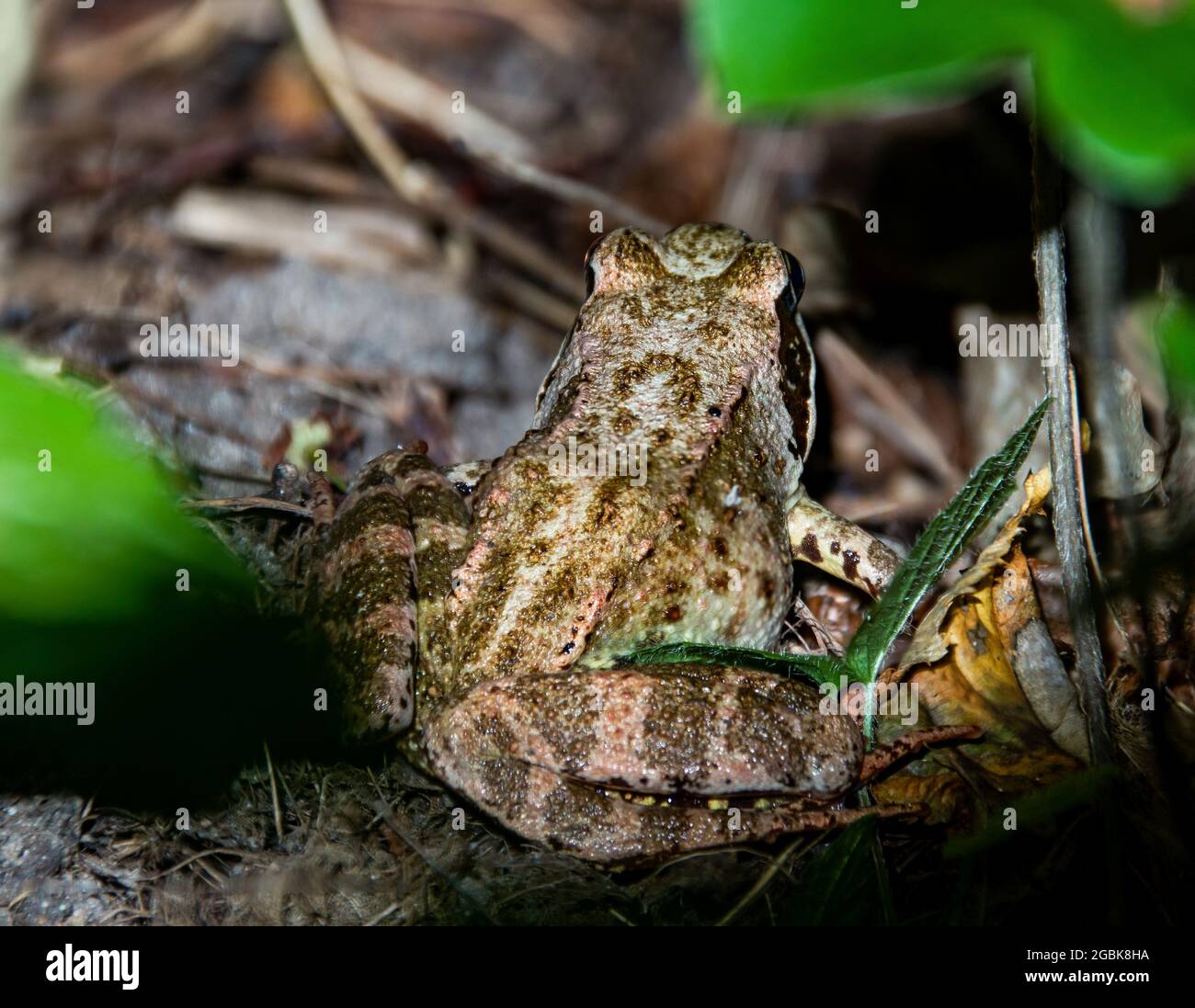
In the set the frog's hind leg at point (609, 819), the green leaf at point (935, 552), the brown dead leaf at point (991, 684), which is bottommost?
the frog's hind leg at point (609, 819)

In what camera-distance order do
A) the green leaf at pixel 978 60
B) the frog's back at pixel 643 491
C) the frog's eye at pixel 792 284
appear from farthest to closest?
1. the frog's eye at pixel 792 284
2. the frog's back at pixel 643 491
3. the green leaf at pixel 978 60

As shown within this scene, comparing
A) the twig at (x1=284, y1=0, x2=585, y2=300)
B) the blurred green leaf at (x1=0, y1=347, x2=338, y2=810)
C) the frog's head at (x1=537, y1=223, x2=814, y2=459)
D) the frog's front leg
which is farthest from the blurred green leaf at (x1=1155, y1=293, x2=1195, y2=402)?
the twig at (x1=284, y1=0, x2=585, y2=300)

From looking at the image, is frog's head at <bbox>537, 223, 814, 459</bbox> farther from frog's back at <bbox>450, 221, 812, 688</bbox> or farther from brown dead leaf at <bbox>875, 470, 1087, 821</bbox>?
brown dead leaf at <bbox>875, 470, 1087, 821</bbox>

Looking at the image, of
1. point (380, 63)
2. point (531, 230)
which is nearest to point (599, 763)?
point (531, 230)

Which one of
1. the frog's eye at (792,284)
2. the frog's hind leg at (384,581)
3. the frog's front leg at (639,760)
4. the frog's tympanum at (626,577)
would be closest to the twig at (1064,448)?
the frog's tympanum at (626,577)

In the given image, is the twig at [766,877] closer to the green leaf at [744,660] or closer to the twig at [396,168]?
the green leaf at [744,660]

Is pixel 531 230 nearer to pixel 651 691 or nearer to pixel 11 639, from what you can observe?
pixel 651 691
